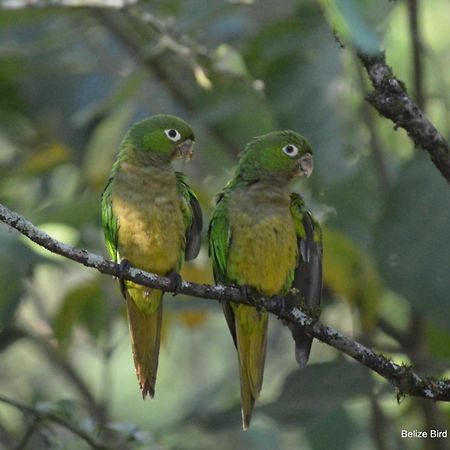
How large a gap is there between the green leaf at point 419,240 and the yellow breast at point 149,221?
1158 millimetres

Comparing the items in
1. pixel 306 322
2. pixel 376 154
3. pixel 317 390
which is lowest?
pixel 306 322

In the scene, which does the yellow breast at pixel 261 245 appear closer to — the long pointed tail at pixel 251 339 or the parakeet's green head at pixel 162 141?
the long pointed tail at pixel 251 339

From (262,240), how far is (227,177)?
200cm

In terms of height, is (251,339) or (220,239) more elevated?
(220,239)

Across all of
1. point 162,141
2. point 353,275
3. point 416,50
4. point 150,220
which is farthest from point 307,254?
point 416,50

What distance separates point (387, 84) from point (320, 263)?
1118 mm

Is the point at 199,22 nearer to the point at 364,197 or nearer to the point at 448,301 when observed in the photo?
the point at 364,197

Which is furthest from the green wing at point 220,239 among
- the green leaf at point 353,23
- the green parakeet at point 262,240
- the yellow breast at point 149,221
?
the green leaf at point 353,23

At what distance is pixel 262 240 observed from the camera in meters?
4.07

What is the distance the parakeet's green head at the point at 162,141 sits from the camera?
13.9ft

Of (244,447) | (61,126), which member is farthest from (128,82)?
(244,447)

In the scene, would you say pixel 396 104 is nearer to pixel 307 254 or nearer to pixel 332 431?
pixel 307 254

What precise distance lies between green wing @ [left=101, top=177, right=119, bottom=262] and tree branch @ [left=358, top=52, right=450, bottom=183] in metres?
1.28

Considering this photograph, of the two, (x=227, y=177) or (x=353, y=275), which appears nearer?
(x=353, y=275)
